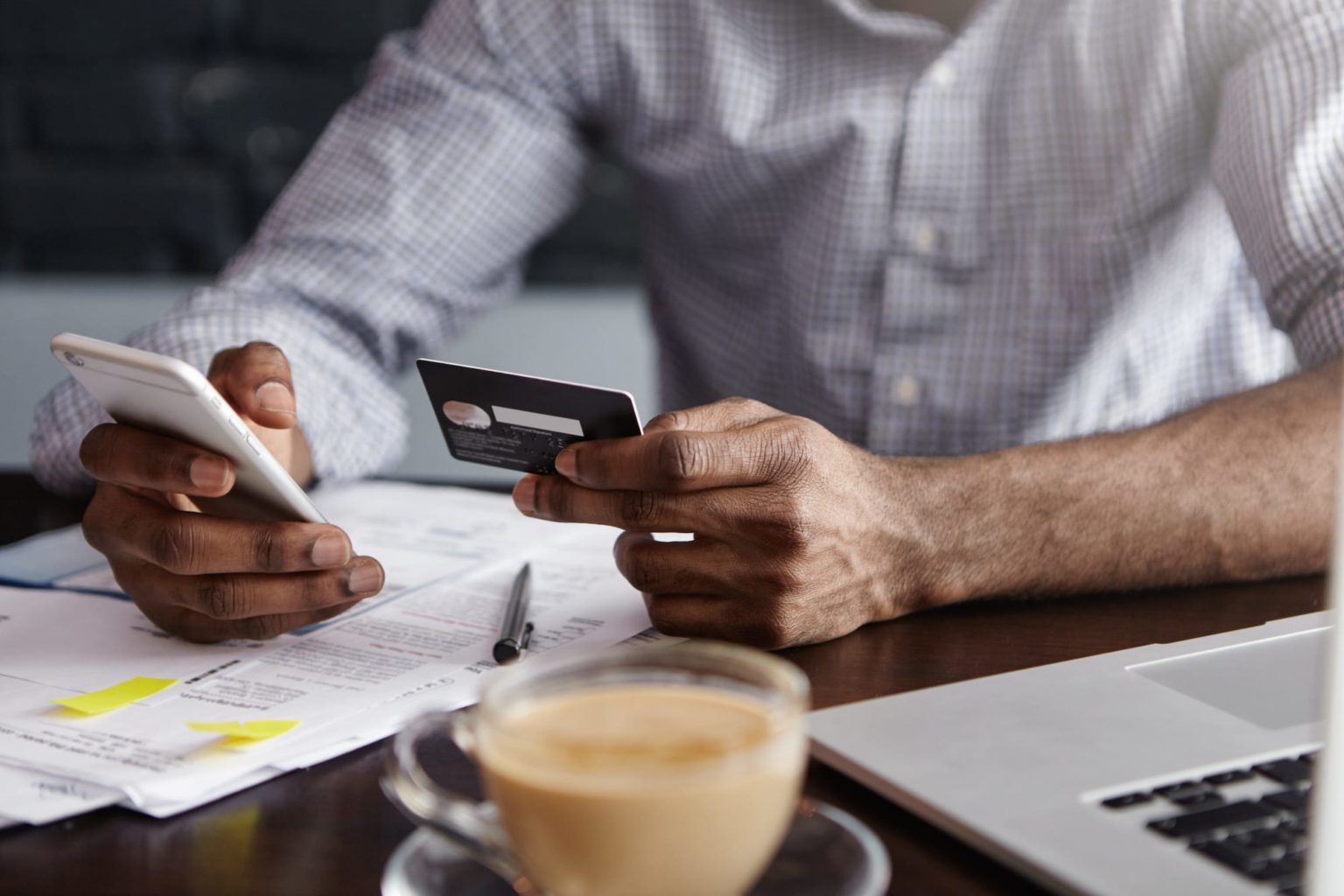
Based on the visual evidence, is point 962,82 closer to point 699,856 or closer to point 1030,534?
point 1030,534

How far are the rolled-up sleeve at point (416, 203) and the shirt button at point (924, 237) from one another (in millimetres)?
405

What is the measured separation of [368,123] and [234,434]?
0.74 metres

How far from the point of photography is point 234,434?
0.70m

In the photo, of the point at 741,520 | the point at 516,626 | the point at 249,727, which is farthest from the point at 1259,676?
the point at 249,727

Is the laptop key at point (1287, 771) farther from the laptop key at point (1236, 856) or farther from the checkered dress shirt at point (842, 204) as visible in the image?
the checkered dress shirt at point (842, 204)

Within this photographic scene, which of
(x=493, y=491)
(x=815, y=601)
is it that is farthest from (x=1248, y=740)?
(x=493, y=491)

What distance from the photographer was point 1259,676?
25.3 inches

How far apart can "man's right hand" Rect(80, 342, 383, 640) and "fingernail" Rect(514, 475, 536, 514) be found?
0.09m

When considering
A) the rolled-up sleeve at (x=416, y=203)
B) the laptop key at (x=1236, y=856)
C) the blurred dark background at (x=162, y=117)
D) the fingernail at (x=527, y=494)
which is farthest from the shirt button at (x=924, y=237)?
the laptop key at (x=1236, y=856)

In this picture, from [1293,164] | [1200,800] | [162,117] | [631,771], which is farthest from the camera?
[162,117]

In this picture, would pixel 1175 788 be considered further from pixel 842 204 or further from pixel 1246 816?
pixel 842 204

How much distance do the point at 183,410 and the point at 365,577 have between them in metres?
0.14

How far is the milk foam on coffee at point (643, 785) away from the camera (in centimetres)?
37

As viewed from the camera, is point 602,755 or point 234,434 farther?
point 234,434
